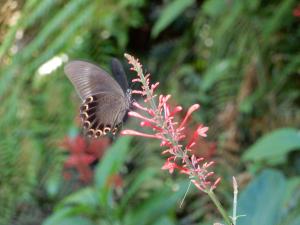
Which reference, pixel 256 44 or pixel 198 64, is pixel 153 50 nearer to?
pixel 198 64

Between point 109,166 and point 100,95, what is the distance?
806mm

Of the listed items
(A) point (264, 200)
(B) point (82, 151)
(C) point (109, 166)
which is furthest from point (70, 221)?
(A) point (264, 200)

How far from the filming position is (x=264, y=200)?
1.31m

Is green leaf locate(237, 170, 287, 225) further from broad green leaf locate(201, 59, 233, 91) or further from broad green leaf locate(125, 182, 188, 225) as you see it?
broad green leaf locate(201, 59, 233, 91)

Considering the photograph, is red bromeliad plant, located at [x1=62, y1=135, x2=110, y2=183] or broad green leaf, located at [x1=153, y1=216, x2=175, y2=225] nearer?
broad green leaf, located at [x1=153, y1=216, x2=175, y2=225]

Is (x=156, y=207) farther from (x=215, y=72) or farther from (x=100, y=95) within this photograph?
(x=100, y=95)

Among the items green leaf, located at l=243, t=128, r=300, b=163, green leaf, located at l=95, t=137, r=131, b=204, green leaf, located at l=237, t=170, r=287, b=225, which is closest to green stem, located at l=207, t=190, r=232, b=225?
green leaf, located at l=237, t=170, r=287, b=225

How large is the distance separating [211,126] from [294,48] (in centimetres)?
40

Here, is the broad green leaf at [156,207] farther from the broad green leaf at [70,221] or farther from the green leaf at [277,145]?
the green leaf at [277,145]

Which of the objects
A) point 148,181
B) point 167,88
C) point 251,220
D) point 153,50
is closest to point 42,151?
point 148,181

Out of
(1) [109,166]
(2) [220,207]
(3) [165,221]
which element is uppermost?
(2) [220,207]

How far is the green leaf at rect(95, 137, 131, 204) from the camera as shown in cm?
179

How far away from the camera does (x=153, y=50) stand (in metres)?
2.74

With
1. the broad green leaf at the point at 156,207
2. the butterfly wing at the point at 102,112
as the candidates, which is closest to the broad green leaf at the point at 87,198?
the broad green leaf at the point at 156,207
